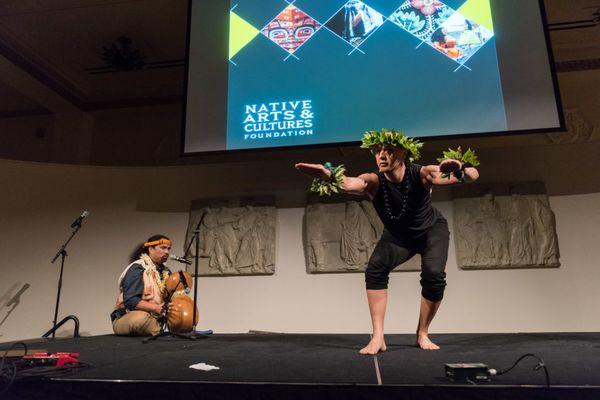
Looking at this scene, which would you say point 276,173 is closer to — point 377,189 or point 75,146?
point 377,189

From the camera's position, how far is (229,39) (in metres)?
4.38

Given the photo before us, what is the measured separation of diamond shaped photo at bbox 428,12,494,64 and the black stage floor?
8.30ft

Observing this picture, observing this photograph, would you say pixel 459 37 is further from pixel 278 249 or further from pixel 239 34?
pixel 278 249

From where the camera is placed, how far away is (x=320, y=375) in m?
1.67

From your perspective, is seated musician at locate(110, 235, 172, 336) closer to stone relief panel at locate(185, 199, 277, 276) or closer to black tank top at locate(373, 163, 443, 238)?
stone relief panel at locate(185, 199, 277, 276)

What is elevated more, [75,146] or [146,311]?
[75,146]

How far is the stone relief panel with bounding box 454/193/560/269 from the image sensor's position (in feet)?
13.6

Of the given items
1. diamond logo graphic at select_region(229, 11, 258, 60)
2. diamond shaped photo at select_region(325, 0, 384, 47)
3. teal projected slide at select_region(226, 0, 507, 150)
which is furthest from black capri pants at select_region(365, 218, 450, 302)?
diamond logo graphic at select_region(229, 11, 258, 60)

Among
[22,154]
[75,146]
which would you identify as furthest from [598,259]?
[22,154]

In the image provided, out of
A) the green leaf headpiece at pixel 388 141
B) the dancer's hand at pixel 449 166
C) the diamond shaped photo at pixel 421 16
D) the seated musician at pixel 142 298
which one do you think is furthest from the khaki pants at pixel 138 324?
the diamond shaped photo at pixel 421 16

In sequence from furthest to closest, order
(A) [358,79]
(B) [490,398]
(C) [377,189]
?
(A) [358,79] → (C) [377,189] → (B) [490,398]

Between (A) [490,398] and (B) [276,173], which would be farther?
(B) [276,173]

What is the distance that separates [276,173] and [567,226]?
2.91 metres

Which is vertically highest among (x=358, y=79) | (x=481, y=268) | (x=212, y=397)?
(x=358, y=79)
